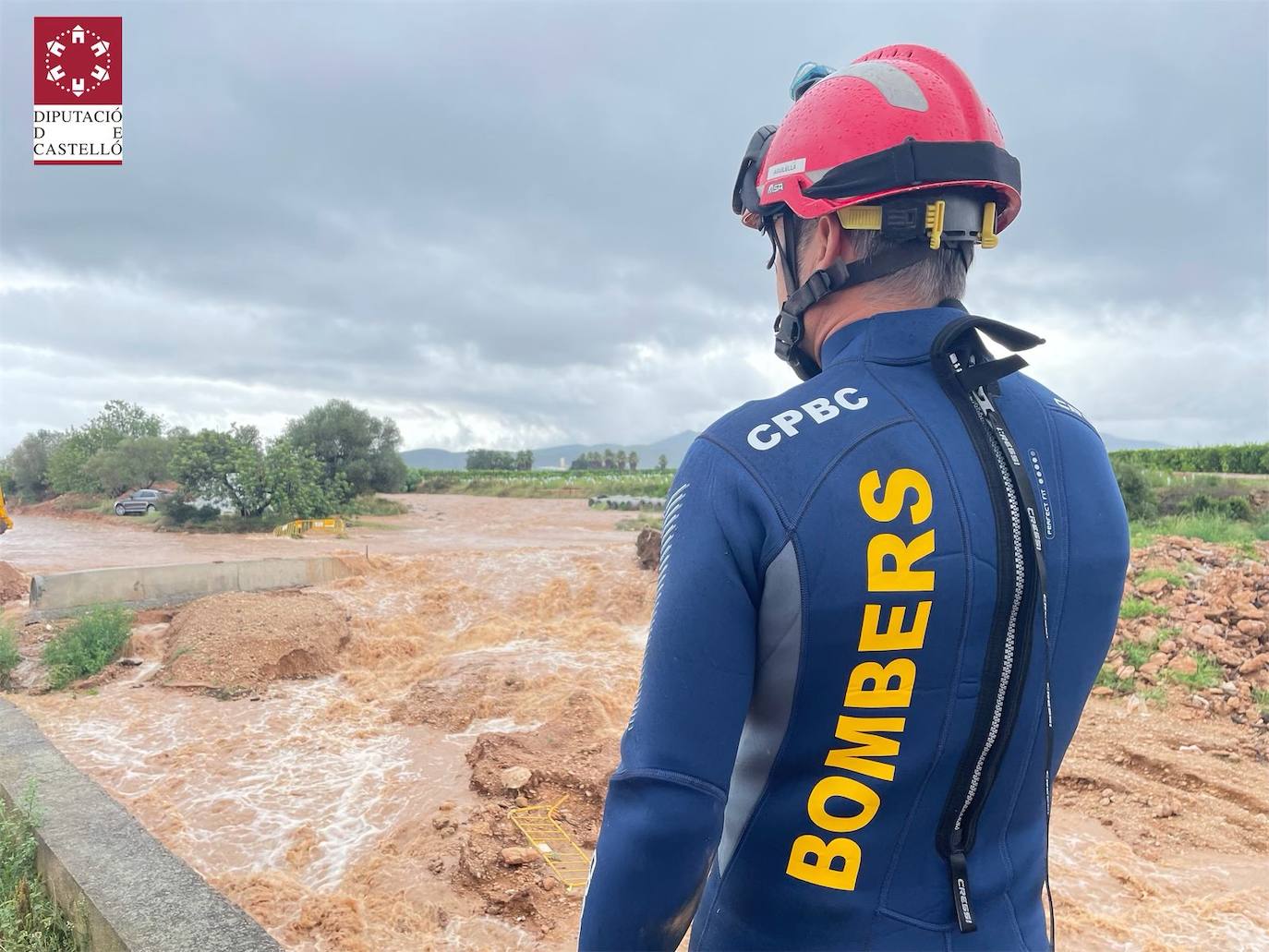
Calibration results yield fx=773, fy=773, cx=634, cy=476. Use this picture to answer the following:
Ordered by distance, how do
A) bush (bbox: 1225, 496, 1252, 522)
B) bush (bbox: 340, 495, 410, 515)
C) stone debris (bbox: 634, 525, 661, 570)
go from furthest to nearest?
bush (bbox: 340, 495, 410, 515) → bush (bbox: 1225, 496, 1252, 522) → stone debris (bbox: 634, 525, 661, 570)

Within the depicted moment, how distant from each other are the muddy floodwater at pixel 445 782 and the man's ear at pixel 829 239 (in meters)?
4.03

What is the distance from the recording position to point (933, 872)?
1099 millimetres

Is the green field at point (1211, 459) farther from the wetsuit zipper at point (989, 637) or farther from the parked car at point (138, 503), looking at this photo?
the parked car at point (138, 503)

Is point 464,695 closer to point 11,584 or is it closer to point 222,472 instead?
point 11,584

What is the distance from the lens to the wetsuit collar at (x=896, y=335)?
1.13 meters

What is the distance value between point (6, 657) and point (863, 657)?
11281 millimetres

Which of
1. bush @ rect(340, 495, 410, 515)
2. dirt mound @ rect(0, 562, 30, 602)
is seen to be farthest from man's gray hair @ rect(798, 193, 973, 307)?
bush @ rect(340, 495, 410, 515)

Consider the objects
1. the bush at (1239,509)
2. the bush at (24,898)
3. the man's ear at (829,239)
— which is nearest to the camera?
the man's ear at (829,239)

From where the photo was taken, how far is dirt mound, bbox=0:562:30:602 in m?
12.5

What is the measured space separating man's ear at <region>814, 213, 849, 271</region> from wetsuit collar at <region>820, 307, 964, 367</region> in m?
0.12

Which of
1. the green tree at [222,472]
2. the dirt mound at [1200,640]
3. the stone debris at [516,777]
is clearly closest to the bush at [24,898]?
the stone debris at [516,777]

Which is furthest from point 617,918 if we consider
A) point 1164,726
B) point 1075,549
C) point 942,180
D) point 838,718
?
point 1164,726

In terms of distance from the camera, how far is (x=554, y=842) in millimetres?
5000

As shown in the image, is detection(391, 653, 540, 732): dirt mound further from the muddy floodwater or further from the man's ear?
the man's ear
